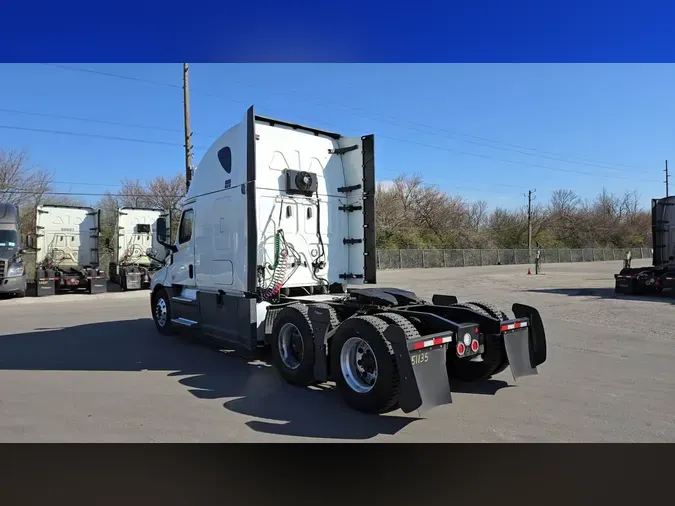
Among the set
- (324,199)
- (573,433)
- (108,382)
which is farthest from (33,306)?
(573,433)

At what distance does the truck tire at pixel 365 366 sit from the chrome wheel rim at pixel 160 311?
18.7 feet

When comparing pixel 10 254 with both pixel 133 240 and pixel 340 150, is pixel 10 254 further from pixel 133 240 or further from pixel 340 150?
pixel 340 150

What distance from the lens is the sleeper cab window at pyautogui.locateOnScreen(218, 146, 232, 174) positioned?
790cm

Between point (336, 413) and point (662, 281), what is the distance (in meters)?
16.4

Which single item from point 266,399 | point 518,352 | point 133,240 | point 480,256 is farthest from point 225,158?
point 480,256

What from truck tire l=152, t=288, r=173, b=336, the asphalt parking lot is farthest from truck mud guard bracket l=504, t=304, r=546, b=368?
truck tire l=152, t=288, r=173, b=336

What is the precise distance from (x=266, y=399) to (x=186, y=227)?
4.70m

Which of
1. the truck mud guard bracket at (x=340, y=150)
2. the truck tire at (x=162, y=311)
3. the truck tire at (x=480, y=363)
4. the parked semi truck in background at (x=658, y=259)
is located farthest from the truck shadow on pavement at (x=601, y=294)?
the truck tire at (x=162, y=311)

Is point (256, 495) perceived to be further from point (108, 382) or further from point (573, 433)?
point (108, 382)

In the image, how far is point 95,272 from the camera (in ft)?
69.3

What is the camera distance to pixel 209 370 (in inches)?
293

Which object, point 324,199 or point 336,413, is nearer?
point 336,413

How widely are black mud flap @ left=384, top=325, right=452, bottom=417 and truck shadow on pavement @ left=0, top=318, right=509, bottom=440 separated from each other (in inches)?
15.7

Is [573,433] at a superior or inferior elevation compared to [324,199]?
inferior
